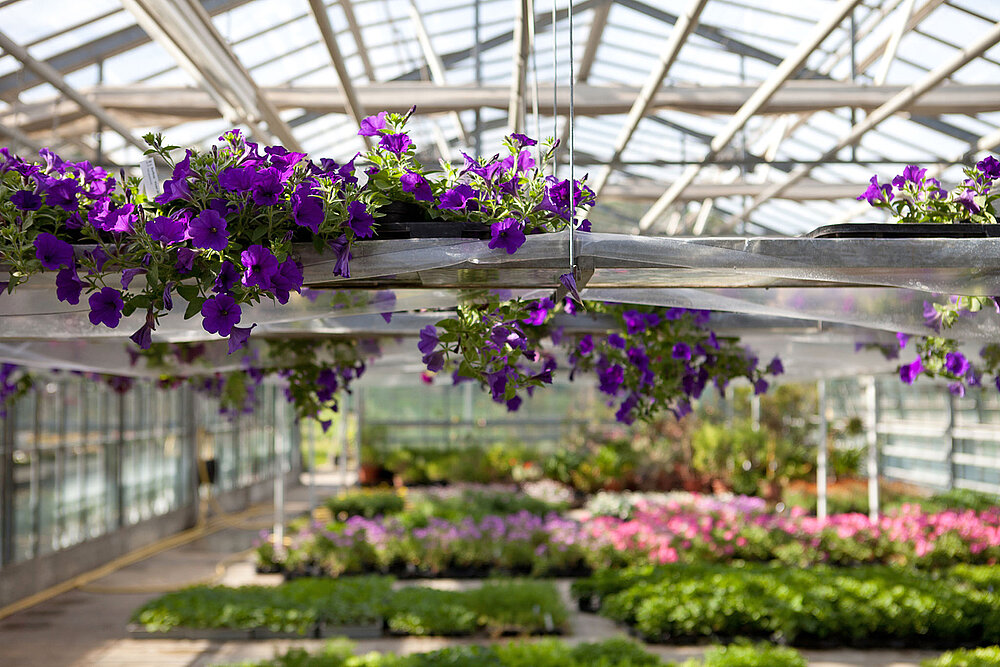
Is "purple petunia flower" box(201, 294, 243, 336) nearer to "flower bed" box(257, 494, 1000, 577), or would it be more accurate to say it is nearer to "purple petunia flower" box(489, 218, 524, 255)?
"purple petunia flower" box(489, 218, 524, 255)

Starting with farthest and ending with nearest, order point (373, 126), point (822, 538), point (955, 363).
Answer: point (822, 538) → point (955, 363) → point (373, 126)

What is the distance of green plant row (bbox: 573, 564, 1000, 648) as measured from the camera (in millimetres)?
6270

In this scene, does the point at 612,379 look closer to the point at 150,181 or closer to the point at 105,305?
the point at 150,181

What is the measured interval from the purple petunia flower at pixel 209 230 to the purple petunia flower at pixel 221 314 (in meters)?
0.11

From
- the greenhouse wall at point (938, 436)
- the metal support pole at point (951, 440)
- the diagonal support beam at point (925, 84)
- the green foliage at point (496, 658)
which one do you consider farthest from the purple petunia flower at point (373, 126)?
the metal support pole at point (951, 440)

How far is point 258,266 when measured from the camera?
6.11 ft

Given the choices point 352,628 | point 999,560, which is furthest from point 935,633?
point 352,628

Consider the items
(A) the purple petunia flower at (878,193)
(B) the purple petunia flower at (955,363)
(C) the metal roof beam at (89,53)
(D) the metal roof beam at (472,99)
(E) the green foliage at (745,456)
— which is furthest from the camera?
(E) the green foliage at (745,456)

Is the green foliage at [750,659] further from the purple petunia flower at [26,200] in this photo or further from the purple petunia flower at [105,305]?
the purple petunia flower at [26,200]

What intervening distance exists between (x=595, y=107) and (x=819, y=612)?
3.72 m

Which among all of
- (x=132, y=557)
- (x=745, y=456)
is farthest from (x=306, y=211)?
(x=745, y=456)

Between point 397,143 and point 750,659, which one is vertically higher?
point 397,143

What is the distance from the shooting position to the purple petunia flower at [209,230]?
1.82 meters

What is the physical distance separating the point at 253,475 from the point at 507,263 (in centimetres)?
1497
